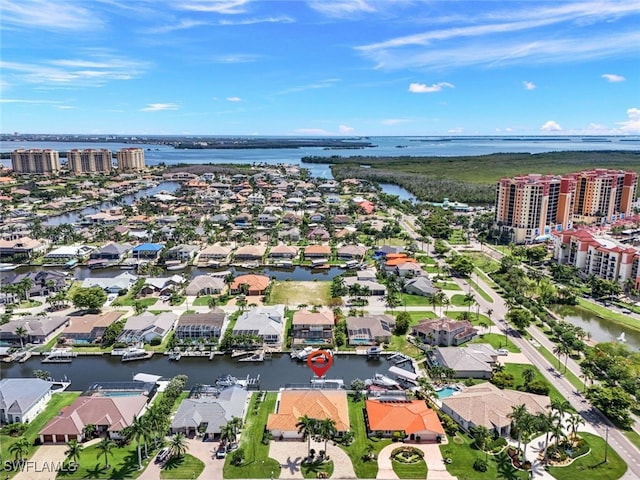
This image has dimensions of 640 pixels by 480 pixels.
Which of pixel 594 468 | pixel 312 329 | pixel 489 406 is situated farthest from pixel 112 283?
Answer: pixel 594 468

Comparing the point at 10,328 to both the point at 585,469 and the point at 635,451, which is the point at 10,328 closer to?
the point at 585,469

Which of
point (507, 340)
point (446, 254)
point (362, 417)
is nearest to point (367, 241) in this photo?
point (446, 254)

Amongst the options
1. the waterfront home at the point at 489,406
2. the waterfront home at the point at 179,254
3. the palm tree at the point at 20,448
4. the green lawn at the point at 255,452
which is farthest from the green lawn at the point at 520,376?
the waterfront home at the point at 179,254

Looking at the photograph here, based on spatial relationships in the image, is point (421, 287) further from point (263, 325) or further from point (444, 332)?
point (263, 325)

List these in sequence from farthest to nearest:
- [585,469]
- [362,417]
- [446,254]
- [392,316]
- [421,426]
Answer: [446,254] → [392,316] → [362,417] → [421,426] → [585,469]

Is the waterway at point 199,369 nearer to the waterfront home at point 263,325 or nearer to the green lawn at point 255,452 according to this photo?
the waterfront home at point 263,325
